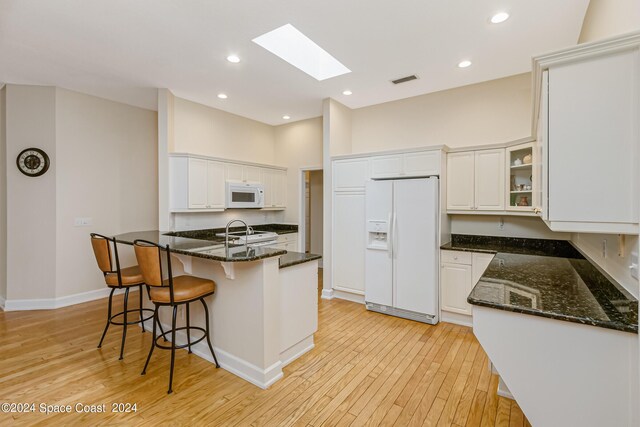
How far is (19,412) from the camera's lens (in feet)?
6.72

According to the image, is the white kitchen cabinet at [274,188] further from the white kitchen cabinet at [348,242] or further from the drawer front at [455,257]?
the drawer front at [455,257]

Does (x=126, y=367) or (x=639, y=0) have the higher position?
(x=639, y=0)

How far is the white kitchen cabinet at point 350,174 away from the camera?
14.0 ft

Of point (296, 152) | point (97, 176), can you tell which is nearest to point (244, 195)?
point (296, 152)

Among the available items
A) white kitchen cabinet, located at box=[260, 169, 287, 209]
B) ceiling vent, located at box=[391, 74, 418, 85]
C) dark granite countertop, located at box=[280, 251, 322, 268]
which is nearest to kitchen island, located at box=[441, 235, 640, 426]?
dark granite countertop, located at box=[280, 251, 322, 268]

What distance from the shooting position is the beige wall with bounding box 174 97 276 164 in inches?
179

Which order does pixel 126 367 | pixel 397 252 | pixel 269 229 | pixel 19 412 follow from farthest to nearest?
pixel 269 229
pixel 397 252
pixel 126 367
pixel 19 412

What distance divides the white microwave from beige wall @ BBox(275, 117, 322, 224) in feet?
2.33

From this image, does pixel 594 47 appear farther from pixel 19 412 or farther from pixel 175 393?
pixel 19 412

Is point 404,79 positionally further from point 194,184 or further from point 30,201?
point 30,201

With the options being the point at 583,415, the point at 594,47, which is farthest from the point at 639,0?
the point at 583,415

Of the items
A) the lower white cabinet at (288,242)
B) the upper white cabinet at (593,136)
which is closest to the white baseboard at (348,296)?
the lower white cabinet at (288,242)

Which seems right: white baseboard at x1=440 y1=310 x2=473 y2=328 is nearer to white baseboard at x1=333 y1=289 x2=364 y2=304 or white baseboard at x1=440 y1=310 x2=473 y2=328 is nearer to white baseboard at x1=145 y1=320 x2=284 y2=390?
white baseboard at x1=333 y1=289 x2=364 y2=304

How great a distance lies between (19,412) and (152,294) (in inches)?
42.6
